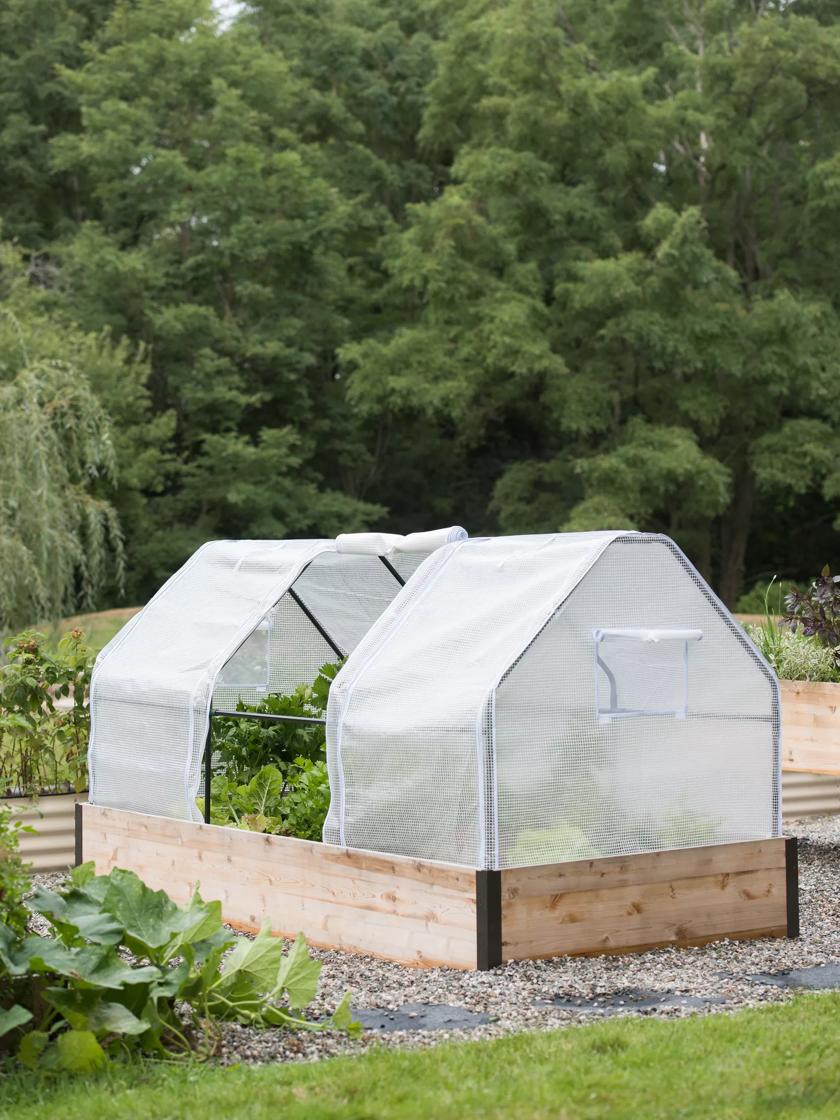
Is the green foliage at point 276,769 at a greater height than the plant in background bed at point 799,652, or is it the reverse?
the plant in background bed at point 799,652

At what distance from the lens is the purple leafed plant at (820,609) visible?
340 inches

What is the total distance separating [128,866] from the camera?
23.5 ft

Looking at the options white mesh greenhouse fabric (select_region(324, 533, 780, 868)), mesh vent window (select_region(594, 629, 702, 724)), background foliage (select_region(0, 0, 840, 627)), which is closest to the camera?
white mesh greenhouse fabric (select_region(324, 533, 780, 868))

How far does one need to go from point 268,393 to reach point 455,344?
12.0 feet

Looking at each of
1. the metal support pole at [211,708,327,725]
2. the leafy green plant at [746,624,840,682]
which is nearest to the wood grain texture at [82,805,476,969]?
the metal support pole at [211,708,327,725]

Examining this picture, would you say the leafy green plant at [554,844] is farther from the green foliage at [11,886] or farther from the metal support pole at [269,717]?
the green foliage at [11,886]

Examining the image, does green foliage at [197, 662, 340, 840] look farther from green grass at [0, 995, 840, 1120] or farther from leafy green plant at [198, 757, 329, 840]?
green grass at [0, 995, 840, 1120]

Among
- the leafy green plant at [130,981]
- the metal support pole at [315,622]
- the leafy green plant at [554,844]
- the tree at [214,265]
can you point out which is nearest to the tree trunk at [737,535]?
the tree at [214,265]

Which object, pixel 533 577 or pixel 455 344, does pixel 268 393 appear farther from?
pixel 533 577

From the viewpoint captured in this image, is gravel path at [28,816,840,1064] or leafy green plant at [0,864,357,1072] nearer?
leafy green plant at [0,864,357,1072]

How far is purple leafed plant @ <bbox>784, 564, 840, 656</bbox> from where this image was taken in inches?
340

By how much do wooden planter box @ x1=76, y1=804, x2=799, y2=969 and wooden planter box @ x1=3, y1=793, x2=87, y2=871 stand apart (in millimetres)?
1589

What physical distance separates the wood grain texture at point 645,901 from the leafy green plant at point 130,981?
3.57ft

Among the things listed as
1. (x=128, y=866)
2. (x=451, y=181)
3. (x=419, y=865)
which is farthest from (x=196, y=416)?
(x=419, y=865)
